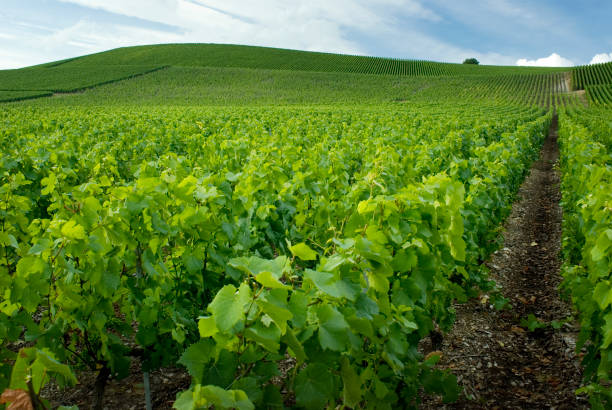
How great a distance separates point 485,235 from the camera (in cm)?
552

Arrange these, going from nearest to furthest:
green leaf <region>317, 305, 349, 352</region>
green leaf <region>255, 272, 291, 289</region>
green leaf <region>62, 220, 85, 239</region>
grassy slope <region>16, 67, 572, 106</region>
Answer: green leaf <region>255, 272, 291, 289</region> < green leaf <region>317, 305, 349, 352</region> < green leaf <region>62, 220, 85, 239</region> < grassy slope <region>16, 67, 572, 106</region>

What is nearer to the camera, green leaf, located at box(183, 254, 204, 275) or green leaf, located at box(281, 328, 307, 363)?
green leaf, located at box(281, 328, 307, 363)

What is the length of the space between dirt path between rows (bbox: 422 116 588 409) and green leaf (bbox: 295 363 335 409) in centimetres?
239

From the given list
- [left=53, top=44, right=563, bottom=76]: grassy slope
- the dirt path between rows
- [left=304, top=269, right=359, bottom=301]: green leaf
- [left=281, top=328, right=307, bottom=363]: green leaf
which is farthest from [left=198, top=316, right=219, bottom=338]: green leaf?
[left=53, top=44, right=563, bottom=76]: grassy slope

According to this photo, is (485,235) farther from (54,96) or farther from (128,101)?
(54,96)

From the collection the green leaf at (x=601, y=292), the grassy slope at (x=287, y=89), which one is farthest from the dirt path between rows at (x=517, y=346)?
the grassy slope at (x=287, y=89)

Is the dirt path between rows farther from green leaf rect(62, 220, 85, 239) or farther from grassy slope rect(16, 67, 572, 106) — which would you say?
grassy slope rect(16, 67, 572, 106)

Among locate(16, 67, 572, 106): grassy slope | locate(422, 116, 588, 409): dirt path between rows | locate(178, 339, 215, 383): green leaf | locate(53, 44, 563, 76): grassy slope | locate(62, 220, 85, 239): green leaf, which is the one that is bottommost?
locate(422, 116, 588, 409): dirt path between rows

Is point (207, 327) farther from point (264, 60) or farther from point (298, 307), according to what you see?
point (264, 60)

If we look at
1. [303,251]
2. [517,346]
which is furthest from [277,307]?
[517,346]

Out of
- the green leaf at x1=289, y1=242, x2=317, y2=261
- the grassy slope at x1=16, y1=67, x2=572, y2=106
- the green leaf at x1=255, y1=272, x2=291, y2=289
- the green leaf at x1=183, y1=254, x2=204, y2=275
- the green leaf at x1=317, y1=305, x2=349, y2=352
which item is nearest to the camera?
the green leaf at x1=255, y1=272, x2=291, y2=289

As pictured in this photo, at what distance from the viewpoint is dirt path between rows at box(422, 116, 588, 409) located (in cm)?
353

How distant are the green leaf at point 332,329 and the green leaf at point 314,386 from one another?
12 cm

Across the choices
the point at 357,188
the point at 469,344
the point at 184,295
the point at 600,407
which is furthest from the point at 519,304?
the point at 184,295
